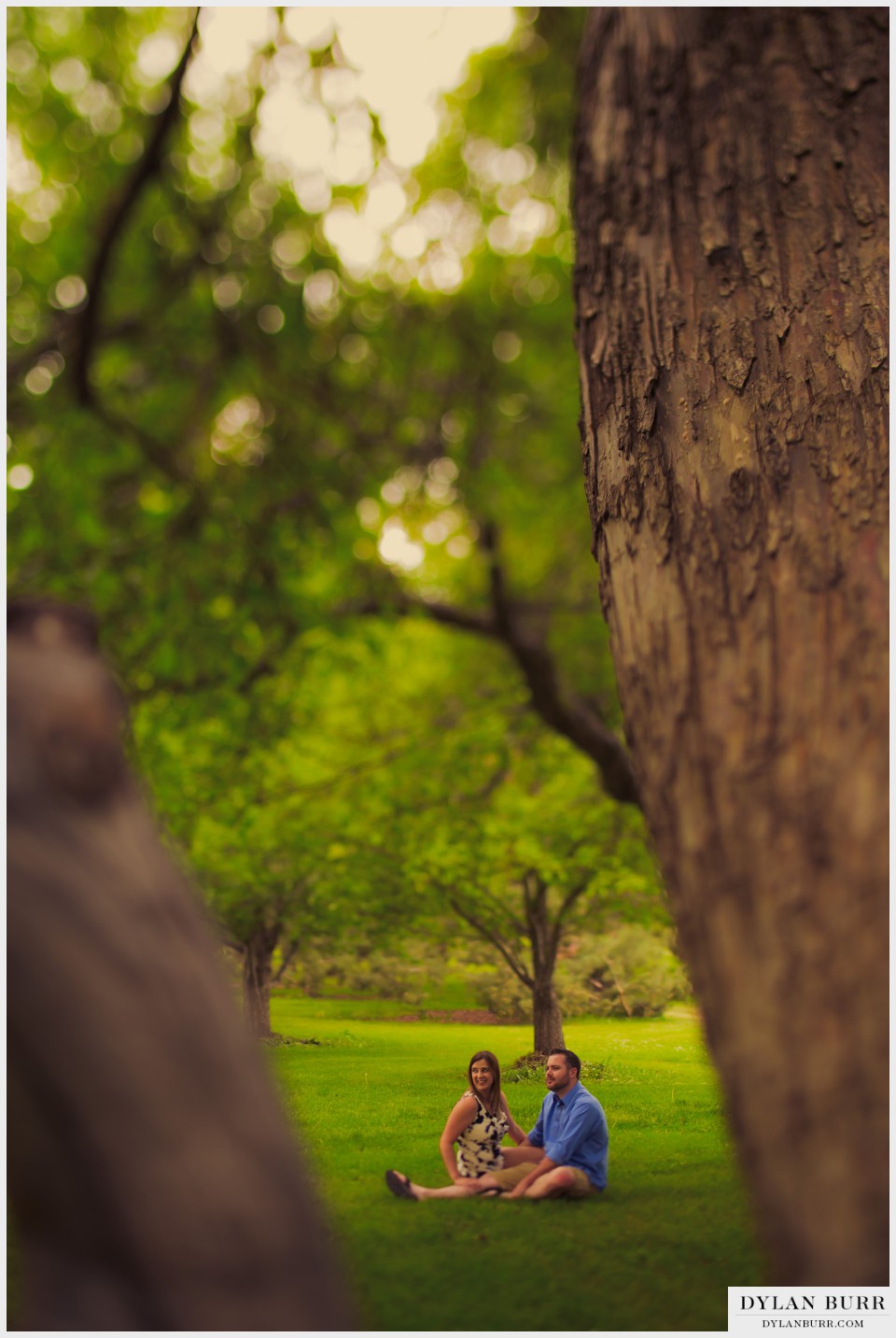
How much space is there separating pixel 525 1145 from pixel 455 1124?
24 centimetres

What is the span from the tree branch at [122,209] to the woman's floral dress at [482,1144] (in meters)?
5.04

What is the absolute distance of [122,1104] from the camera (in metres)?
1.16

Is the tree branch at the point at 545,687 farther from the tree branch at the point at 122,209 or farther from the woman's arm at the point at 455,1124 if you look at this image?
the woman's arm at the point at 455,1124

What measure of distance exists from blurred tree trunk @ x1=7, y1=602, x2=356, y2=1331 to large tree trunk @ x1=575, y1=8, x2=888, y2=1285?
0.78 m

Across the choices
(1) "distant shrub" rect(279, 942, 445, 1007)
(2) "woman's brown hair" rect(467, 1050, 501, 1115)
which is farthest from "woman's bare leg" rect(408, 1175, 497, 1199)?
(1) "distant shrub" rect(279, 942, 445, 1007)

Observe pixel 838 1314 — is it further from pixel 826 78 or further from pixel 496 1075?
pixel 826 78

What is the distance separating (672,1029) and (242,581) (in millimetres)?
4251

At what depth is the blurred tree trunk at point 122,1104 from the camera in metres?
1.13

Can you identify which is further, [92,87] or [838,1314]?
[92,87]

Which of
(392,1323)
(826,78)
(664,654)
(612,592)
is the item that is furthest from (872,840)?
(826,78)

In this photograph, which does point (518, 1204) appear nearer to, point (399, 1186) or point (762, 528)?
point (399, 1186)

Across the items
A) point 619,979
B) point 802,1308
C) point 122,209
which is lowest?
point 619,979

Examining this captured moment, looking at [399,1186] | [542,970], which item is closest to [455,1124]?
[399,1186]

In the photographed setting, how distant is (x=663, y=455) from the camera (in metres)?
2.06
